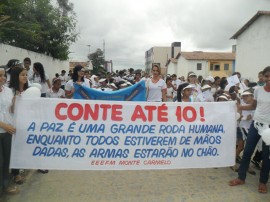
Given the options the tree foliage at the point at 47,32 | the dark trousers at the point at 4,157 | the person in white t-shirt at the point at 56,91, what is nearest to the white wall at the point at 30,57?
the tree foliage at the point at 47,32

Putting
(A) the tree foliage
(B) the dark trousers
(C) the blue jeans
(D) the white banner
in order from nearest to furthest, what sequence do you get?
(B) the dark trousers → (D) the white banner → (C) the blue jeans → (A) the tree foliage

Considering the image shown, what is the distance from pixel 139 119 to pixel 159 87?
2.10 meters

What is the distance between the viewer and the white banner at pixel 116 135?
4.09 metres

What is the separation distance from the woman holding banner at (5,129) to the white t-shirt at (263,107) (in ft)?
10.9

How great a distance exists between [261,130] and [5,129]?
11.1ft

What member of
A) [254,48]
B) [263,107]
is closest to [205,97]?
[263,107]

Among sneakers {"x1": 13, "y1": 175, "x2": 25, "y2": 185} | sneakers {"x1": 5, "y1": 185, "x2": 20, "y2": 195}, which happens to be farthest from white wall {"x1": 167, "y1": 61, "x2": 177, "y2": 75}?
sneakers {"x1": 5, "y1": 185, "x2": 20, "y2": 195}

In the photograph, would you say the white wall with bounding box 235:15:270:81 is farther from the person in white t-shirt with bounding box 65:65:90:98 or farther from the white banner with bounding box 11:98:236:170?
the white banner with bounding box 11:98:236:170

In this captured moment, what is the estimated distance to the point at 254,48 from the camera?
25.1m

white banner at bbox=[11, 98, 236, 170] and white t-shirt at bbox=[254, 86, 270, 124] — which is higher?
white t-shirt at bbox=[254, 86, 270, 124]

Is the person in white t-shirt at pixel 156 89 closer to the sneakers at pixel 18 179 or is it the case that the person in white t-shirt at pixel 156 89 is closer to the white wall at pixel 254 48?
the sneakers at pixel 18 179

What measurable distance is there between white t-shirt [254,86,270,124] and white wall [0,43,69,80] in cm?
899

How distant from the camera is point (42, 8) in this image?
21.9 metres

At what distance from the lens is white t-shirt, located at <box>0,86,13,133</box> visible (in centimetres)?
378
